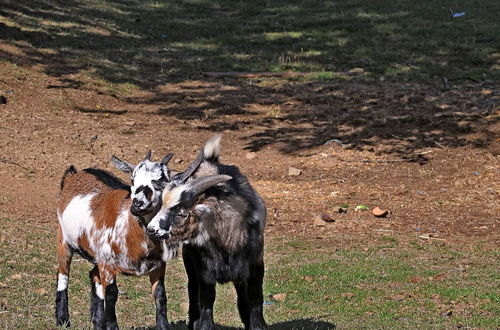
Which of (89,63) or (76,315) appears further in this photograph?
(89,63)

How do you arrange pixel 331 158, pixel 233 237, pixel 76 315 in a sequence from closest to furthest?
pixel 233 237 → pixel 76 315 → pixel 331 158

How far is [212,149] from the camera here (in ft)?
28.1

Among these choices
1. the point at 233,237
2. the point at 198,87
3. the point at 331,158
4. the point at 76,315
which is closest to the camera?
the point at 233,237

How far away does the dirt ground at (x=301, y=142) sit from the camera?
1429 cm

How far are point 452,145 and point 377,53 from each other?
24.5 ft

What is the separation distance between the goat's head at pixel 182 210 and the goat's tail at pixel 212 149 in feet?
3.18

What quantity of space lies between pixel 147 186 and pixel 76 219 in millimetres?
1193

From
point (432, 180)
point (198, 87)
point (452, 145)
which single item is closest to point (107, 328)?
point (432, 180)

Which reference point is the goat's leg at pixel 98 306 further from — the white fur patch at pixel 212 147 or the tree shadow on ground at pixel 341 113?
the tree shadow on ground at pixel 341 113

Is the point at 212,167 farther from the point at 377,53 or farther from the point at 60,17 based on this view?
the point at 60,17

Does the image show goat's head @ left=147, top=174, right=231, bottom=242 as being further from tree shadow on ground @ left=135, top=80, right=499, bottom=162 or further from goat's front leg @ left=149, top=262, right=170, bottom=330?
tree shadow on ground @ left=135, top=80, right=499, bottom=162

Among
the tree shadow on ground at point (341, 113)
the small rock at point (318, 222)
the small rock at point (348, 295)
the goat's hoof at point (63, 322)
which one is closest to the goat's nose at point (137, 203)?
the goat's hoof at point (63, 322)

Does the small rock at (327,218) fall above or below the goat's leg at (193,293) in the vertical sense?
below

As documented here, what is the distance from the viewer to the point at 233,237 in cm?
777
